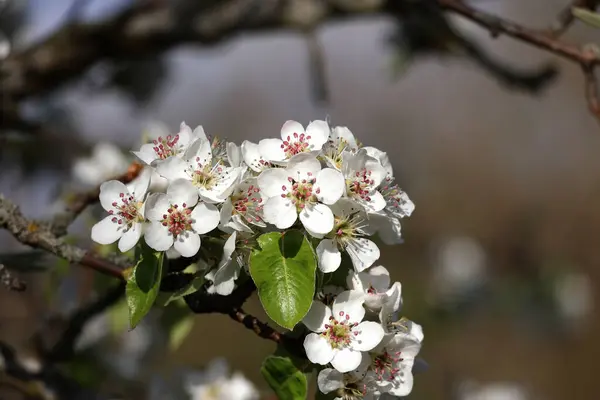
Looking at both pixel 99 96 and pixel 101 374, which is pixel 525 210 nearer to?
pixel 99 96

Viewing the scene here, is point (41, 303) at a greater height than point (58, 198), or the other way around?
point (58, 198)

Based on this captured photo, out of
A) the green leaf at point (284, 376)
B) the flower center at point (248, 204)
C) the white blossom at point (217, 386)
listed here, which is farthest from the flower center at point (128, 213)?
the white blossom at point (217, 386)

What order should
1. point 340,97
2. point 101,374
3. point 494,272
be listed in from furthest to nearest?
point 340,97 → point 494,272 → point 101,374

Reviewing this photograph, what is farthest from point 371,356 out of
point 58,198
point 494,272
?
point 494,272

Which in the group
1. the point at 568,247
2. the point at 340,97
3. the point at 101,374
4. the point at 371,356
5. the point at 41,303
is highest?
the point at 371,356

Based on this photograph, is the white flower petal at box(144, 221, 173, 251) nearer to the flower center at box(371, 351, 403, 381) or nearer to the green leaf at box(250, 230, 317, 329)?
the green leaf at box(250, 230, 317, 329)

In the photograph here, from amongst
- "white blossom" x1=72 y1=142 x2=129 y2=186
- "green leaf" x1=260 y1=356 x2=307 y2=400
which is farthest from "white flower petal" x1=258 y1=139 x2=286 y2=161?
"white blossom" x1=72 y1=142 x2=129 y2=186

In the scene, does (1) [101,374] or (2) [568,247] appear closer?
(1) [101,374]

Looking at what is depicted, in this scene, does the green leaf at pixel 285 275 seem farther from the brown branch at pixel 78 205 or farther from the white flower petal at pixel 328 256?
the brown branch at pixel 78 205
